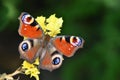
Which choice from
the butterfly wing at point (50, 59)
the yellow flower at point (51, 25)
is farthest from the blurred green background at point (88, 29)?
the butterfly wing at point (50, 59)

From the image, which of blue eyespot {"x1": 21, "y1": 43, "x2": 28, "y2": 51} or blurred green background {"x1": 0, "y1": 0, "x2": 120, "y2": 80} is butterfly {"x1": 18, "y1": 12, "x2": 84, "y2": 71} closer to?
blue eyespot {"x1": 21, "y1": 43, "x2": 28, "y2": 51}

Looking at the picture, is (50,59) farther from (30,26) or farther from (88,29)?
(88,29)

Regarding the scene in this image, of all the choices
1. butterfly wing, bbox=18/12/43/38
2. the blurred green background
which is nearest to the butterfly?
butterfly wing, bbox=18/12/43/38

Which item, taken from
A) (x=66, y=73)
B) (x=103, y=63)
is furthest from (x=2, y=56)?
(x=103, y=63)

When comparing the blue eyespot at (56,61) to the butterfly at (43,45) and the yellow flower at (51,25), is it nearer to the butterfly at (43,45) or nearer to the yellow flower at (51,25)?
the butterfly at (43,45)

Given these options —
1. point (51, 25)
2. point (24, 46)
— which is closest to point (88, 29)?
point (51, 25)

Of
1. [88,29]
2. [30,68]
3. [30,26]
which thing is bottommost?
[30,68]
